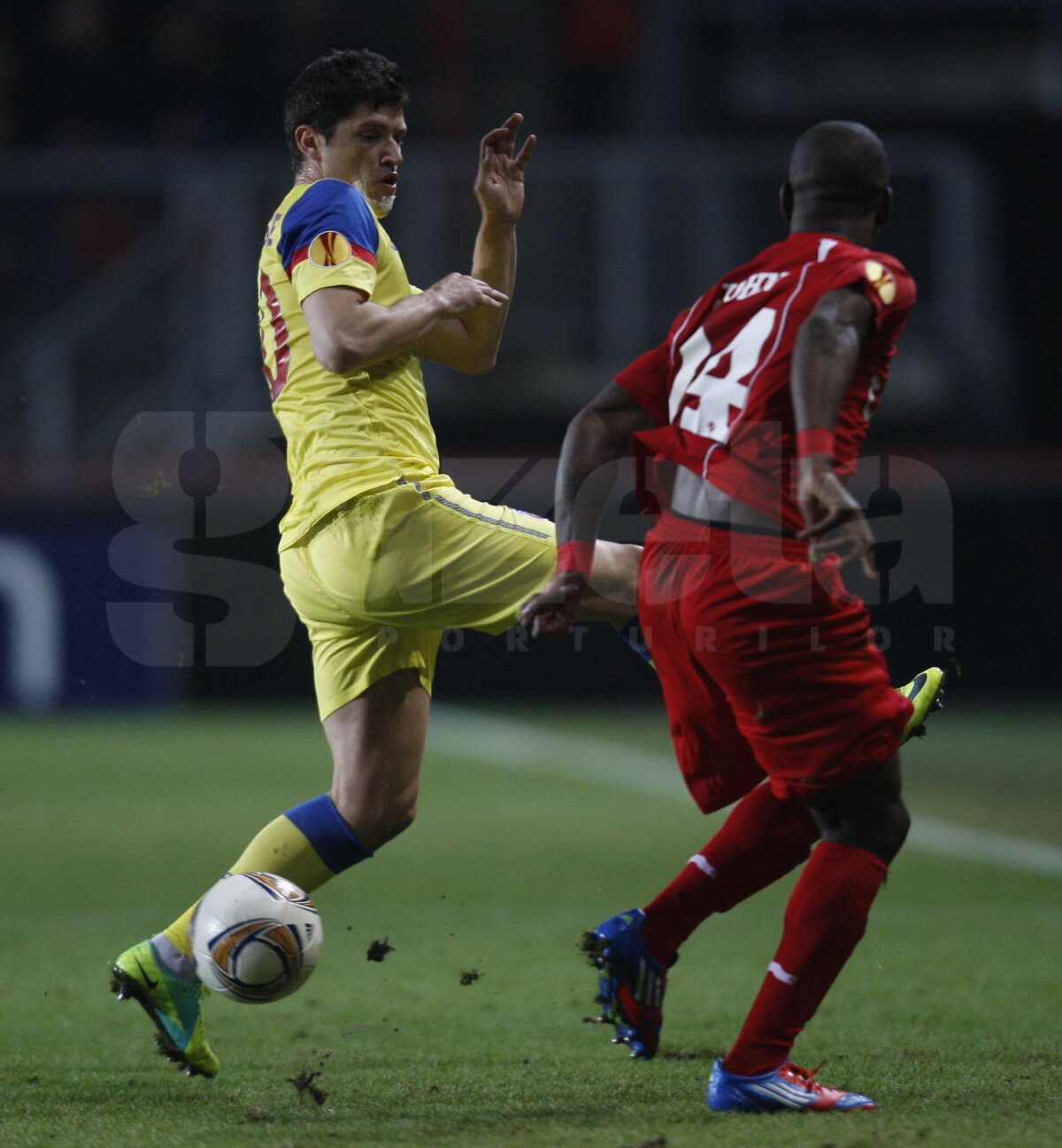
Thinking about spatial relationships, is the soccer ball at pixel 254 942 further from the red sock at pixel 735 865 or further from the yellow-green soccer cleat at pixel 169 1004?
the red sock at pixel 735 865

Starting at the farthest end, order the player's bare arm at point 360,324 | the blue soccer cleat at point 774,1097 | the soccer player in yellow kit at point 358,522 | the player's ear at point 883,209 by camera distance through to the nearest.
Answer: the soccer player in yellow kit at point 358,522 → the player's bare arm at point 360,324 → the player's ear at point 883,209 → the blue soccer cleat at point 774,1097

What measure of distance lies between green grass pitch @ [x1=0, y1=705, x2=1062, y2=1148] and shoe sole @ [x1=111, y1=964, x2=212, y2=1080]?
64 millimetres

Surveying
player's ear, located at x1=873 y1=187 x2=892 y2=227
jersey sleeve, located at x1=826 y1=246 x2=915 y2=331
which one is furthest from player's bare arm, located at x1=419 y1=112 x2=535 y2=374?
jersey sleeve, located at x1=826 y1=246 x2=915 y2=331

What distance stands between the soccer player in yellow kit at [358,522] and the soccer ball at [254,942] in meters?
0.16

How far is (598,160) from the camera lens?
13.6 m

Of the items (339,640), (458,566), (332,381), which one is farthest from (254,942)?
(332,381)

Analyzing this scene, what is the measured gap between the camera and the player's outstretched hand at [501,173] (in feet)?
15.4

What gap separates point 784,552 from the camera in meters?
3.75

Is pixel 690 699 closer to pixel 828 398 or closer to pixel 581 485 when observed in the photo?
pixel 581 485

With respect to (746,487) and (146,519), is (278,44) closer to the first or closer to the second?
(146,519)

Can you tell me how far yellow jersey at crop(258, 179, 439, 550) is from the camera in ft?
14.0

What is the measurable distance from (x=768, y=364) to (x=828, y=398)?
0.24m

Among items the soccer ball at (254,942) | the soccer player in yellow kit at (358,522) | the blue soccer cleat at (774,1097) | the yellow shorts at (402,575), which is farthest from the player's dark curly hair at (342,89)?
the blue soccer cleat at (774,1097)

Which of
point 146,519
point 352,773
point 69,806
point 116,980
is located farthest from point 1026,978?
point 146,519
